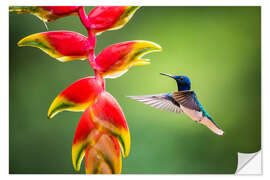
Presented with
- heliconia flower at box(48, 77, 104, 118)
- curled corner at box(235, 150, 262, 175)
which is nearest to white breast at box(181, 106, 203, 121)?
curled corner at box(235, 150, 262, 175)

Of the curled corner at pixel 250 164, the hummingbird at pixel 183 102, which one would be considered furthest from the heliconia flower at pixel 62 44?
the curled corner at pixel 250 164

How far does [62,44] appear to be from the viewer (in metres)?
1.21

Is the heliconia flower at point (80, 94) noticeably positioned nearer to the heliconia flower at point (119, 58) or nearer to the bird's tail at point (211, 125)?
the heliconia flower at point (119, 58)

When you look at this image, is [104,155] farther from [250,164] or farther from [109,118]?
[250,164]

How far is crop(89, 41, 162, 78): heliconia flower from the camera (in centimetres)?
122

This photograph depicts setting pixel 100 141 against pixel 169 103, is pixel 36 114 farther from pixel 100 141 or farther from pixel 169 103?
pixel 169 103

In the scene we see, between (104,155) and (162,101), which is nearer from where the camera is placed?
(104,155)

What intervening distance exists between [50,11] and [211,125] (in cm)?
86

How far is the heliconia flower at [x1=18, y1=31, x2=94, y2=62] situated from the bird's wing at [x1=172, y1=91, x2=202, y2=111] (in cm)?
43

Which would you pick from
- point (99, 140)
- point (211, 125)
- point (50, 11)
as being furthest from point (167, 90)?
point (50, 11)

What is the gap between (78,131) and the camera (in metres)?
1.25
